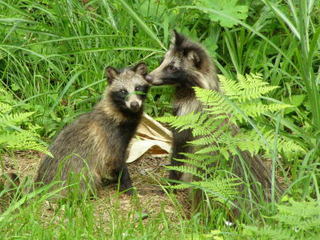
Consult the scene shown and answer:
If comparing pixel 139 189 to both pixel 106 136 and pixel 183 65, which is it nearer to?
pixel 106 136

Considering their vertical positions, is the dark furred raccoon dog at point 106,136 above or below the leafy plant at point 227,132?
below

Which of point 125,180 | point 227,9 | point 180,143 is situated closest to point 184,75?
point 180,143

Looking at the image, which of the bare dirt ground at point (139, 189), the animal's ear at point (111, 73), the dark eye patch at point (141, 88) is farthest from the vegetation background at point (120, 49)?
the dark eye patch at point (141, 88)

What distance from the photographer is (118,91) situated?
7.37 m

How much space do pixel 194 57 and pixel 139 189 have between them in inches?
54.2

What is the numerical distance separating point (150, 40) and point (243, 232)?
3725 mm

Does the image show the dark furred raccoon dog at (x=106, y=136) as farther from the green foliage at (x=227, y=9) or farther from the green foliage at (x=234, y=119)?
the green foliage at (x=227, y=9)

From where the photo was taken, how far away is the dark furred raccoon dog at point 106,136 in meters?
6.98

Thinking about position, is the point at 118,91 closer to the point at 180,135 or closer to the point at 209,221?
the point at 180,135

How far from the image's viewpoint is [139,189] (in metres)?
7.38

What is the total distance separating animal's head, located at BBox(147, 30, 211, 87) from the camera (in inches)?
287

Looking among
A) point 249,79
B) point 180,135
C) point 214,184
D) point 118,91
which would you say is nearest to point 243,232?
point 214,184

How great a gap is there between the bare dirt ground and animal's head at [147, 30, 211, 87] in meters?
0.95

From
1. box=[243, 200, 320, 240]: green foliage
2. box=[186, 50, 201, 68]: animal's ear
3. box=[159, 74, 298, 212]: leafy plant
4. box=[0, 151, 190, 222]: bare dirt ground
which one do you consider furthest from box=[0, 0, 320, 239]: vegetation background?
box=[243, 200, 320, 240]: green foliage
